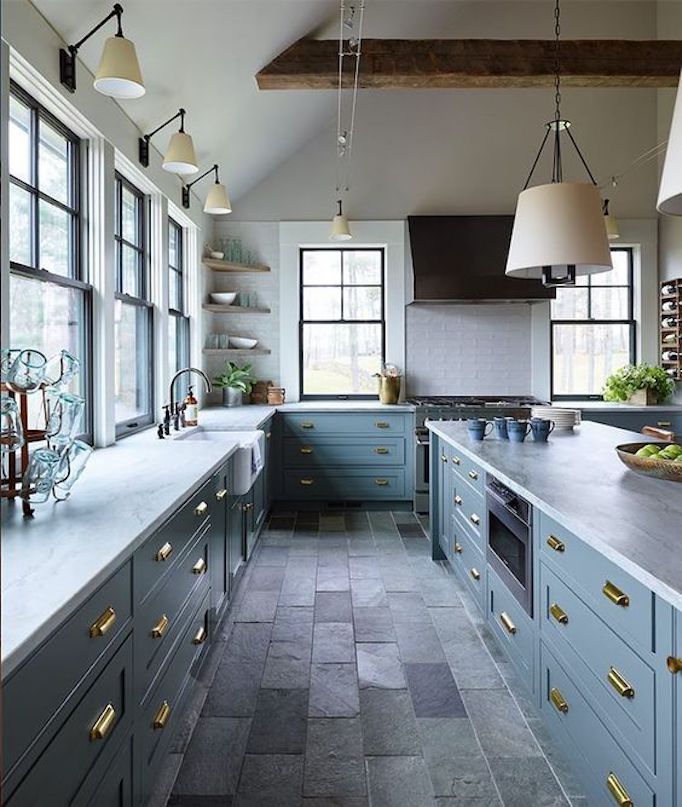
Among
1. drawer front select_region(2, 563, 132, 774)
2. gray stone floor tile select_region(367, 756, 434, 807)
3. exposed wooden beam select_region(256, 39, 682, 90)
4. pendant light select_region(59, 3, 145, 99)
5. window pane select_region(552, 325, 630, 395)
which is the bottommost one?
gray stone floor tile select_region(367, 756, 434, 807)

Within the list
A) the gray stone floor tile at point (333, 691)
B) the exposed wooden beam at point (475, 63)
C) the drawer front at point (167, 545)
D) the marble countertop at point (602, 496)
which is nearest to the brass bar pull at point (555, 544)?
the marble countertop at point (602, 496)

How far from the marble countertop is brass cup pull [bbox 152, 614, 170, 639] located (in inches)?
48.5

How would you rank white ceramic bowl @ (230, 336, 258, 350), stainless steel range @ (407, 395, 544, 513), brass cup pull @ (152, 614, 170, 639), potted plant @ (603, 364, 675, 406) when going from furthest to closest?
1. white ceramic bowl @ (230, 336, 258, 350)
2. potted plant @ (603, 364, 675, 406)
3. stainless steel range @ (407, 395, 544, 513)
4. brass cup pull @ (152, 614, 170, 639)

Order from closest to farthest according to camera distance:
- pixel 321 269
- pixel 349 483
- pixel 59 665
→ pixel 59 665 → pixel 349 483 → pixel 321 269

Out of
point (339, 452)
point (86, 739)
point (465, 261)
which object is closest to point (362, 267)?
point (465, 261)

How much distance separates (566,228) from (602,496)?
3.71ft

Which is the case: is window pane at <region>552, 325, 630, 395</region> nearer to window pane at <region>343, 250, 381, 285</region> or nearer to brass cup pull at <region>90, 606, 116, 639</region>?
window pane at <region>343, 250, 381, 285</region>

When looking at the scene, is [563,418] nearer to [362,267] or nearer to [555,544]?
[555,544]

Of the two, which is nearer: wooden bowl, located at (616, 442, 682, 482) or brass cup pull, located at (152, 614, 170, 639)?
brass cup pull, located at (152, 614, 170, 639)

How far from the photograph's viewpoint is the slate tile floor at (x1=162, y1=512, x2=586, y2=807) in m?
1.94

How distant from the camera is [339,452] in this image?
5551mm

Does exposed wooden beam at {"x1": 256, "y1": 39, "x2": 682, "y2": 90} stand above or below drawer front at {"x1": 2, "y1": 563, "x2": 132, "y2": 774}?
above

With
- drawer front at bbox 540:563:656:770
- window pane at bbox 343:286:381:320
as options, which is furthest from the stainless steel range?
drawer front at bbox 540:563:656:770

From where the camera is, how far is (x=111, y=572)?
1.42m
